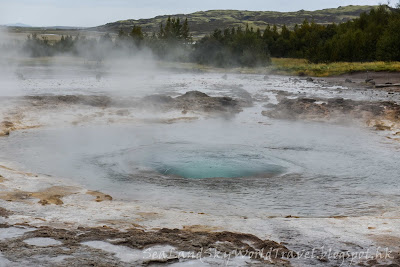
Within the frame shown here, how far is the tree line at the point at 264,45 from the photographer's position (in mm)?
34812

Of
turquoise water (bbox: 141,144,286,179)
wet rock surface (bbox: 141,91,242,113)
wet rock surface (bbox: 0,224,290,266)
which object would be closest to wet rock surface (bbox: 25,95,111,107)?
wet rock surface (bbox: 141,91,242,113)

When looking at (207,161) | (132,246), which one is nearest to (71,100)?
(207,161)

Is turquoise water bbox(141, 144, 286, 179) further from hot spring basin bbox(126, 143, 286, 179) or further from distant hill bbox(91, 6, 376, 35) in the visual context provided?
distant hill bbox(91, 6, 376, 35)

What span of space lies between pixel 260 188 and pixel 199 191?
0.88 meters

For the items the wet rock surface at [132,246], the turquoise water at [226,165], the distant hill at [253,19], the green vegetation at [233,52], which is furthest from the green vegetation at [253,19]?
the wet rock surface at [132,246]

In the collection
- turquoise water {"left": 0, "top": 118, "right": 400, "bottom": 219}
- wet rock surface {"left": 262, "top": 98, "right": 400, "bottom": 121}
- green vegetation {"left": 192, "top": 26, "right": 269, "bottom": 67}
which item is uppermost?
green vegetation {"left": 192, "top": 26, "right": 269, "bottom": 67}

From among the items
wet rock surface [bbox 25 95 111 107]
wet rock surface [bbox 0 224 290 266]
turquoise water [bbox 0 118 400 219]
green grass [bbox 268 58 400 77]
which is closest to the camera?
wet rock surface [bbox 0 224 290 266]

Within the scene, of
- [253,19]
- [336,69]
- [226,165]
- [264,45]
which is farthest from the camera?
[253,19]

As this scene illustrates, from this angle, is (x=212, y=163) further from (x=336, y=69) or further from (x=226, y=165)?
(x=336, y=69)

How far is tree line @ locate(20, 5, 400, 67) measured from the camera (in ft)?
114

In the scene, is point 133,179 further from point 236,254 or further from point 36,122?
point 36,122

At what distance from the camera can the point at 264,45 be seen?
41.7 metres

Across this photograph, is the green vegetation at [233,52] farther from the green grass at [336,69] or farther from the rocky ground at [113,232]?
the rocky ground at [113,232]

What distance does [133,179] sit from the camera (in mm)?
6891
